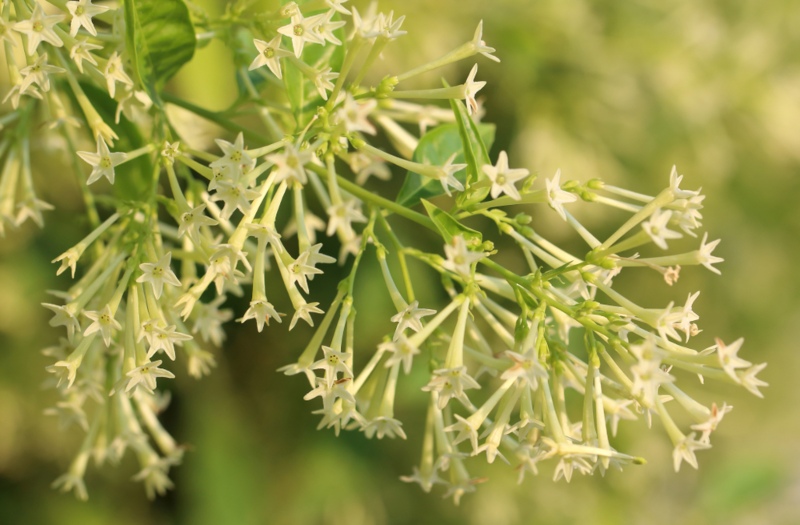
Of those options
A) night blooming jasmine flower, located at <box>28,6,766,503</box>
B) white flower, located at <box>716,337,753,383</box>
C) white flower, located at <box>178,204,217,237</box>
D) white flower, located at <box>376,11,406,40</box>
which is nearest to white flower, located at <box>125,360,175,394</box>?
night blooming jasmine flower, located at <box>28,6,766,503</box>

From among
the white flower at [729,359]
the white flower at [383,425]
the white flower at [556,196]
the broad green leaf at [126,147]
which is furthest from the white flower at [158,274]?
the white flower at [729,359]

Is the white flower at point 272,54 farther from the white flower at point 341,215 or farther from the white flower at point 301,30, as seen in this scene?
the white flower at point 341,215

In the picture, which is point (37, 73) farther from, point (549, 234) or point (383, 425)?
point (549, 234)

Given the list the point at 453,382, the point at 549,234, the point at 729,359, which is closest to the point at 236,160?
the point at 453,382

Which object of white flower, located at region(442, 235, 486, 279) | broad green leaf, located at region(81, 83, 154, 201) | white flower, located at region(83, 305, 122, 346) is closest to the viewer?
white flower, located at region(442, 235, 486, 279)

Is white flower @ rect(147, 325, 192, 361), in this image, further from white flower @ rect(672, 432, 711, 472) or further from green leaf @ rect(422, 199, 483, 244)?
white flower @ rect(672, 432, 711, 472)

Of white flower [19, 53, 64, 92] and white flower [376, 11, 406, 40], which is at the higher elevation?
white flower [376, 11, 406, 40]

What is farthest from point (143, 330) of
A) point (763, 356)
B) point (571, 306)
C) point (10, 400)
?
point (763, 356)
